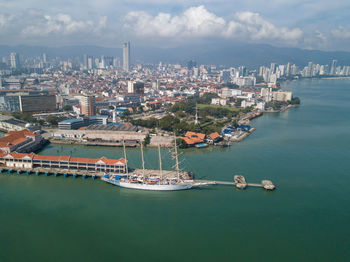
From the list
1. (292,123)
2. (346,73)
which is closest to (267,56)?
(346,73)

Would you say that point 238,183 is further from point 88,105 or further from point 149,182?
point 88,105

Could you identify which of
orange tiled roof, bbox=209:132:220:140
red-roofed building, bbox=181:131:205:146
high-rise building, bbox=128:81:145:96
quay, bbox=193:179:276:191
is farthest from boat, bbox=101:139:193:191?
high-rise building, bbox=128:81:145:96

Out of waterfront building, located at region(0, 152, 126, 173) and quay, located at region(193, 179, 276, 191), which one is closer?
quay, located at region(193, 179, 276, 191)

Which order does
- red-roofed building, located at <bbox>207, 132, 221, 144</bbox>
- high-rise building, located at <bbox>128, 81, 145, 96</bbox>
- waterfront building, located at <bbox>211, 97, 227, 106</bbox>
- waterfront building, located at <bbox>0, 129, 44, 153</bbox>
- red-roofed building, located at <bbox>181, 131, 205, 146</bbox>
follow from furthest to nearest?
1. high-rise building, located at <bbox>128, 81, 145, 96</bbox>
2. waterfront building, located at <bbox>211, 97, 227, 106</bbox>
3. red-roofed building, located at <bbox>207, 132, 221, 144</bbox>
4. red-roofed building, located at <bbox>181, 131, 205, 146</bbox>
5. waterfront building, located at <bbox>0, 129, 44, 153</bbox>

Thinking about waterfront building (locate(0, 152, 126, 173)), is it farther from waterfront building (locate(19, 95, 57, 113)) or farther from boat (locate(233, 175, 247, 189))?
waterfront building (locate(19, 95, 57, 113))

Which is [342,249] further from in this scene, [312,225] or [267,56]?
[267,56]

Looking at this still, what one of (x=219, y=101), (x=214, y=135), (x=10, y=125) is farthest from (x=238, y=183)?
(x=219, y=101)

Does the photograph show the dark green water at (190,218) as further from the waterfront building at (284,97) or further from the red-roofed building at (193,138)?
the waterfront building at (284,97)
